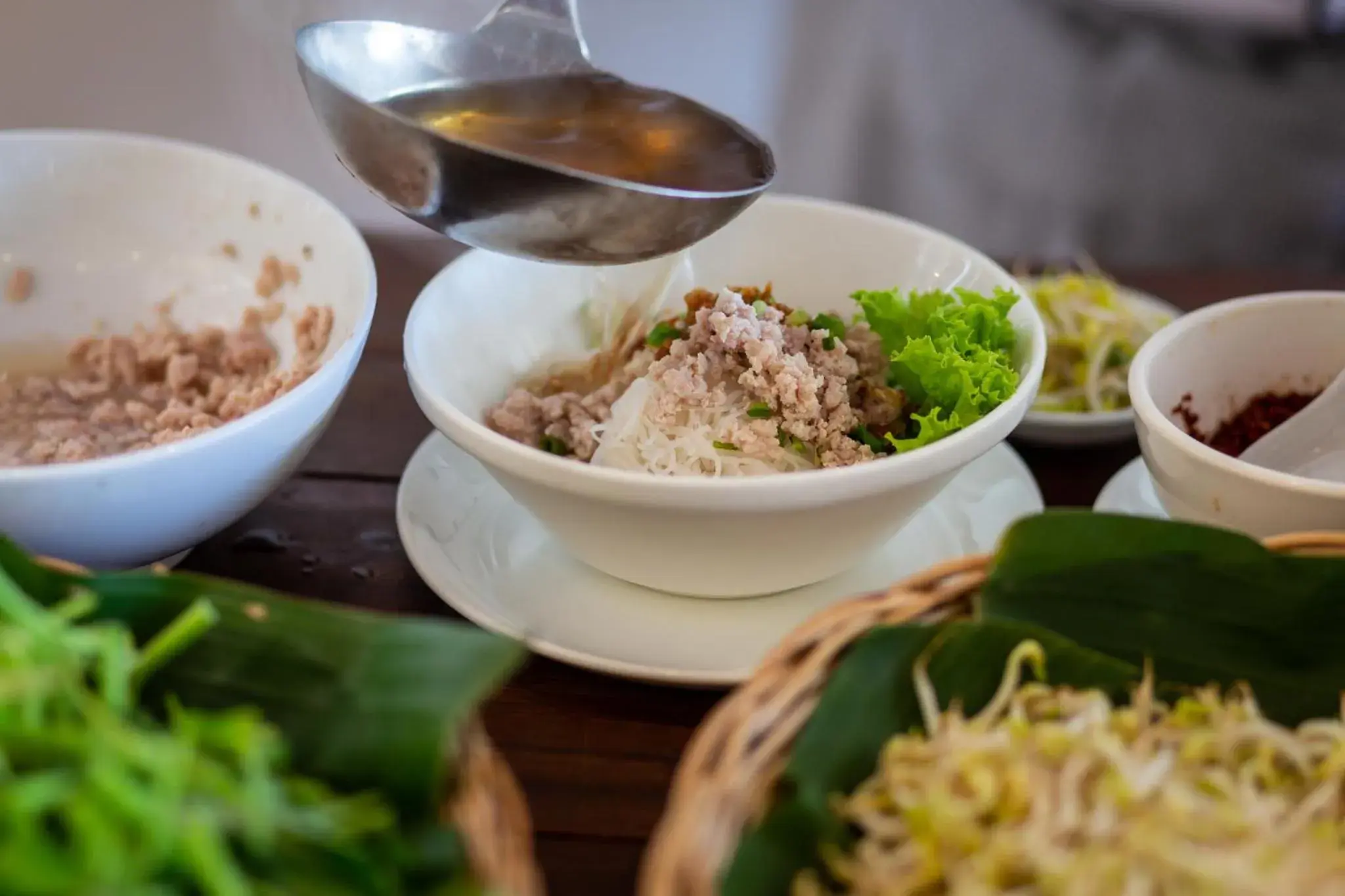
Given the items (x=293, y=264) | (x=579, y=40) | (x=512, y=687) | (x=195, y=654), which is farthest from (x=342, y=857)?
(x=579, y=40)

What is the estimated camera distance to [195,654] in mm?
695

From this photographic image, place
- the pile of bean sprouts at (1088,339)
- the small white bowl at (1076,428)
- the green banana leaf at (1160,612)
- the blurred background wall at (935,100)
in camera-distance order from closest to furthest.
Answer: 1. the green banana leaf at (1160,612)
2. the small white bowl at (1076,428)
3. the pile of bean sprouts at (1088,339)
4. the blurred background wall at (935,100)

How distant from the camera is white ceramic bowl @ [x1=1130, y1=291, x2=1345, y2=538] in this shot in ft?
3.00

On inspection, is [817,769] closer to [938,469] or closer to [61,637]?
[938,469]

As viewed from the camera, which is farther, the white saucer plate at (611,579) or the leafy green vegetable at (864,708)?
the white saucer plate at (611,579)

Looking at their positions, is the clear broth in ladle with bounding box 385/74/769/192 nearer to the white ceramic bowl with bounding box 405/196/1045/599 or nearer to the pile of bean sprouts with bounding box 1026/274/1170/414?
the white ceramic bowl with bounding box 405/196/1045/599

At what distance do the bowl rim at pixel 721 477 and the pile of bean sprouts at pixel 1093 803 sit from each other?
18 cm

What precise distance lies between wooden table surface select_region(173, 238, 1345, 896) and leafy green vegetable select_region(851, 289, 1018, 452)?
8.3 inches

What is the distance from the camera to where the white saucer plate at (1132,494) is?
112cm

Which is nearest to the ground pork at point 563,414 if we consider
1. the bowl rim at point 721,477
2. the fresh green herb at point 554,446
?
the fresh green herb at point 554,446

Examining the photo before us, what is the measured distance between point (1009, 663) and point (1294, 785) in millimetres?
195

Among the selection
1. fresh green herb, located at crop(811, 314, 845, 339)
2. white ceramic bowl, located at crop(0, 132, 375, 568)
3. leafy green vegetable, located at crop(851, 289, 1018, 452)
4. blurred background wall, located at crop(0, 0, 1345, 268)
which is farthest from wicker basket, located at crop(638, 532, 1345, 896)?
blurred background wall, located at crop(0, 0, 1345, 268)

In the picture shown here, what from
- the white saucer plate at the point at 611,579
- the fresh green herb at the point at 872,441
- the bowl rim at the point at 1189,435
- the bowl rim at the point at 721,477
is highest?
the bowl rim at the point at 1189,435

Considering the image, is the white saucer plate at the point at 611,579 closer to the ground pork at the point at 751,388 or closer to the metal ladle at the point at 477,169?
the ground pork at the point at 751,388
